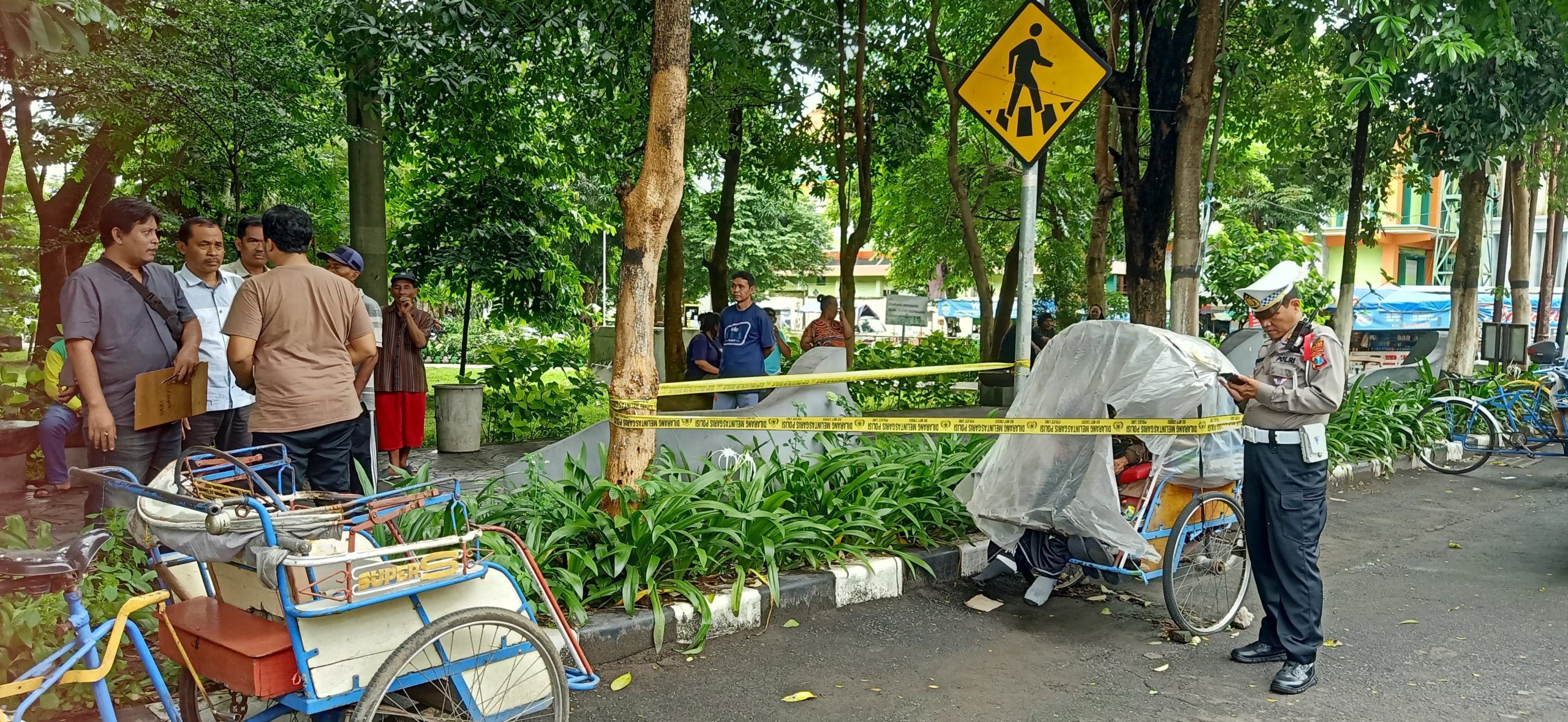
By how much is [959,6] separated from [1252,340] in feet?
28.7

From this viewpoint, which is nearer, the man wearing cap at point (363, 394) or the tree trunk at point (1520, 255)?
the man wearing cap at point (363, 394)

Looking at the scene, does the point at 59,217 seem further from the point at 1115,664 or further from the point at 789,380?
the point at 1115,664

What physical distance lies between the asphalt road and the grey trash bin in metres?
4.88

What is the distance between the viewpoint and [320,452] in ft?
14.8

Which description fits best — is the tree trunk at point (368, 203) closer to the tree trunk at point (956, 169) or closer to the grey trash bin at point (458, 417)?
the grey trash bin at point (458, 417)

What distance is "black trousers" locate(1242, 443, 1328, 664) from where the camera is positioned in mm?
4445

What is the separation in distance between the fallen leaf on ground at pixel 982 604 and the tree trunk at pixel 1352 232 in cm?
819

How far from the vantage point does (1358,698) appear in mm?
→ 4277

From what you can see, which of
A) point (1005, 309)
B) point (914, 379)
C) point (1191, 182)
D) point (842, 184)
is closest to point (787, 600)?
point (1191, 182)

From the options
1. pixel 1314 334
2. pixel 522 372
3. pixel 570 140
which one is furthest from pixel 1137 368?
pixel 570 140

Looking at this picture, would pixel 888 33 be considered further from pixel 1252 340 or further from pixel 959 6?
pixel 1252 340

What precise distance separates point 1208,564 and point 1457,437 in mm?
6724

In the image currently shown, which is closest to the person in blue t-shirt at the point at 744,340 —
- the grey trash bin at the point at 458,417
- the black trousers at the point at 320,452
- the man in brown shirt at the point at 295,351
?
the grey trash bin at the point at 458,417

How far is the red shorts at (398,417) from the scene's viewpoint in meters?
7.12
